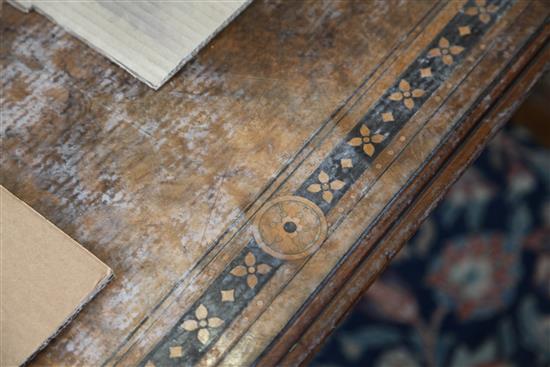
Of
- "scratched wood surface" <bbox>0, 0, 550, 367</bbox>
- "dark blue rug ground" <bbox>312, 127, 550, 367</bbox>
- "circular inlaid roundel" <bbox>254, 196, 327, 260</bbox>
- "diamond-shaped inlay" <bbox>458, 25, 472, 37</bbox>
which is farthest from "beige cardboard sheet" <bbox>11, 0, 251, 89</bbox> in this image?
"dark blue rug ground" <bbox>312, 127, 550, 367</bbox>

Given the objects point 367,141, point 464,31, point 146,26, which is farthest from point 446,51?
point 146,26

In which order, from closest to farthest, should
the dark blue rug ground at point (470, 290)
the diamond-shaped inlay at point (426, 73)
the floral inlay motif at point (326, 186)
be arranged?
the floral inlay motif at point (326, 186), the diamond-shaped inlay at point (426, 73), the dark blue rug ground at point (470, 290)

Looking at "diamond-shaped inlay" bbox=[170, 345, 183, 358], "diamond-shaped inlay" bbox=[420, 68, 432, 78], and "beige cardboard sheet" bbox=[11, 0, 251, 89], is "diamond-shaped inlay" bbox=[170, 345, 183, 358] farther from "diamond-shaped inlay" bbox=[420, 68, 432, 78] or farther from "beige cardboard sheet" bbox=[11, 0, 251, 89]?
"diamond-shaped inlay" bbox=[420, 68, 432, 78]

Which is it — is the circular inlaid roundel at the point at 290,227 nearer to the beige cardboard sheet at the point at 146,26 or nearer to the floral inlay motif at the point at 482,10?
the beige cardboard sheet at the point at 146,26

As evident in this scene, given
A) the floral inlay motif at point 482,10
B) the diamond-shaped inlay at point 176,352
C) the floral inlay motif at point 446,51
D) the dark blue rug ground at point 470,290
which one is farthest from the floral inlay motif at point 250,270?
the dark blue rug ground at point 470,290

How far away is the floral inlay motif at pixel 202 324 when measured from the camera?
1234 millimetres

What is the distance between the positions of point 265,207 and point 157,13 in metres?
0.45

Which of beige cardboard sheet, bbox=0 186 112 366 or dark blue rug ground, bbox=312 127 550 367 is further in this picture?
dark blue rug ground, bbox=312 127 550 367

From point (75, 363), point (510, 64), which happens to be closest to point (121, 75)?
point (75, 363)

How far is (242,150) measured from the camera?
136cm

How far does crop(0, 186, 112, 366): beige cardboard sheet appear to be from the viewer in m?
1.20

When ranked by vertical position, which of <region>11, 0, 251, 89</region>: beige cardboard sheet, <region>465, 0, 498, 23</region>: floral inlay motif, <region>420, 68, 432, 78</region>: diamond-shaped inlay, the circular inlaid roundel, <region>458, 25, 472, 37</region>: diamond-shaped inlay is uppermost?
<region>465, 0, 498, 23</region>: floral inlay motif

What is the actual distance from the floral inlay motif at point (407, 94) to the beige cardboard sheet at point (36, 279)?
625 millimetres

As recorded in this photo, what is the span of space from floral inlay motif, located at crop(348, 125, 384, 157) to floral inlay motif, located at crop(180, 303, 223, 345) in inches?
16.1
